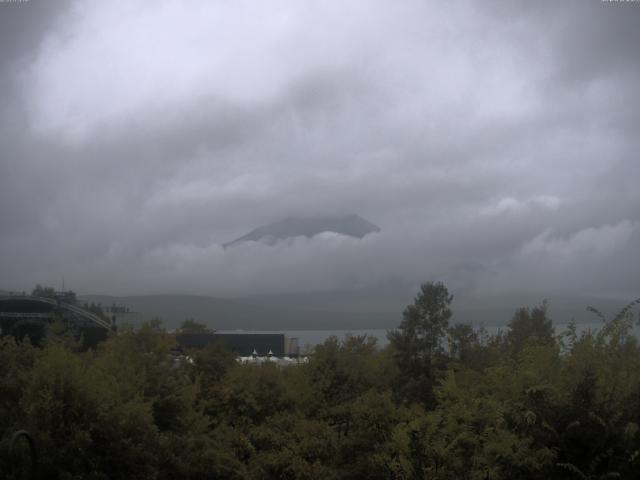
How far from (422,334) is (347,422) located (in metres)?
20.1

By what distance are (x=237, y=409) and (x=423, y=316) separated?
17.3 m

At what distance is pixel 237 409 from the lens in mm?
23453

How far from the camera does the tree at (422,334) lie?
36.3 meters

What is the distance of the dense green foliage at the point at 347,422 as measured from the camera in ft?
35.1

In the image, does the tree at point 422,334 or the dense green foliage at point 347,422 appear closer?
the dense green foliage at point 347,422

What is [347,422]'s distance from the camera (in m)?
18.4

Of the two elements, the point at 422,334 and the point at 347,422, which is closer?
the point at 347,422

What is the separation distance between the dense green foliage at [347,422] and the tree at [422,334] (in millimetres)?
14060

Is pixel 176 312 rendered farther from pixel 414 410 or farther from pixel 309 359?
pixel 414 410

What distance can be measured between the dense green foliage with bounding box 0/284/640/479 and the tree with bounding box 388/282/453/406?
14060mm

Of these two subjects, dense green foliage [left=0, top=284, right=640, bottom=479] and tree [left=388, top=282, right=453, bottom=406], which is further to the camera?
tree [left=388, top=282, right=453, bottom=406]

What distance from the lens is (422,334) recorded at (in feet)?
124

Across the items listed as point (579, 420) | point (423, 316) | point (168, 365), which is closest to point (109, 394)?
point (168, 365)

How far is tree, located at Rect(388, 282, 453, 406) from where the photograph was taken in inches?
1430
